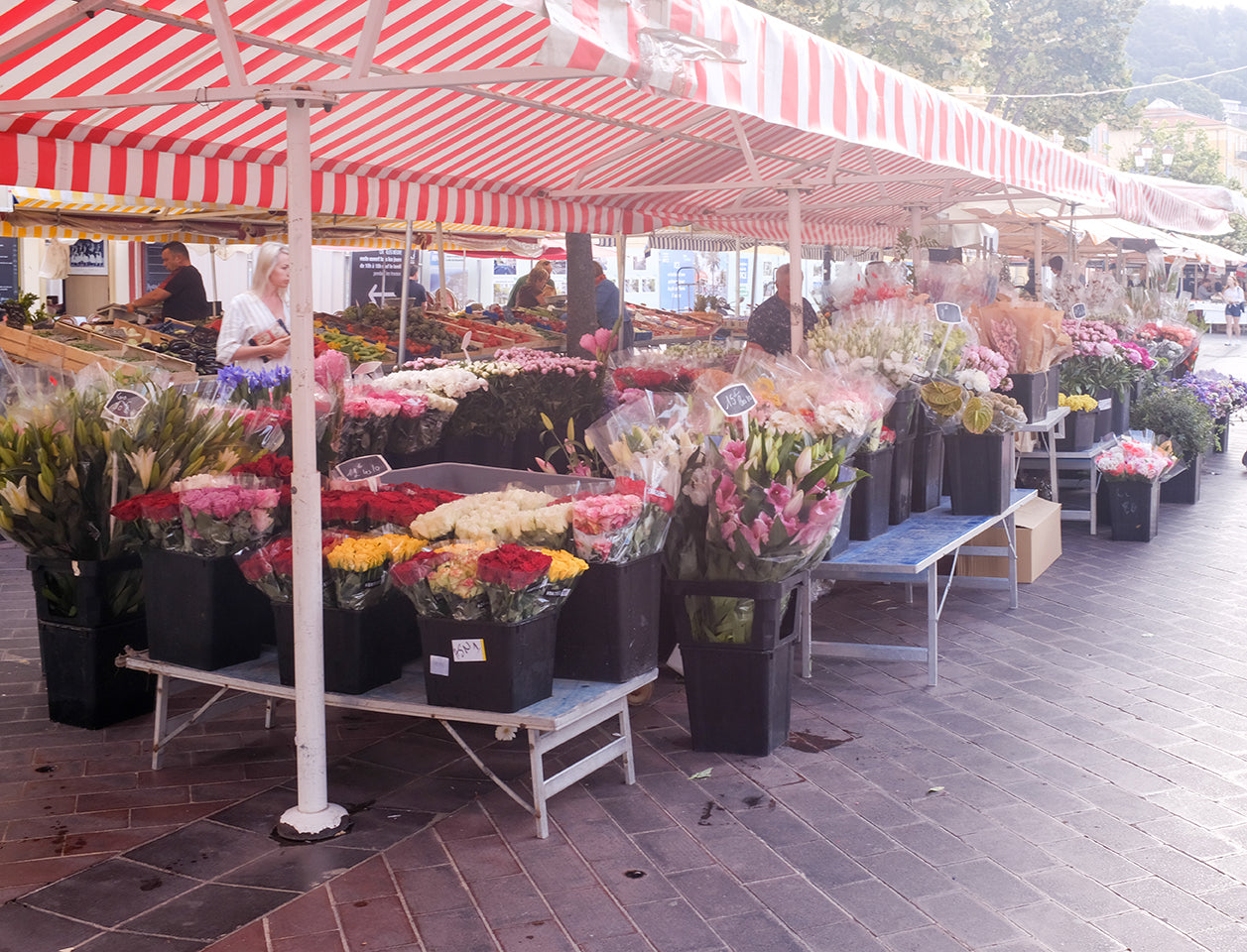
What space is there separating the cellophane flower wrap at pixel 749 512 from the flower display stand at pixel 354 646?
1.04 meters

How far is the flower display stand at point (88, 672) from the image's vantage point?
15.0ft

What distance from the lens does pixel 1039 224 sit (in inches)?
485

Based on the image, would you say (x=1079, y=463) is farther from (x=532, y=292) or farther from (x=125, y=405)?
(x=532, y=292)

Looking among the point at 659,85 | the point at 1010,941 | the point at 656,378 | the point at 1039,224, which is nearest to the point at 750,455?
the point at 659,85

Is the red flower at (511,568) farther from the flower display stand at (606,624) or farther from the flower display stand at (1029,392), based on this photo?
the flower display stand at (1029,392)

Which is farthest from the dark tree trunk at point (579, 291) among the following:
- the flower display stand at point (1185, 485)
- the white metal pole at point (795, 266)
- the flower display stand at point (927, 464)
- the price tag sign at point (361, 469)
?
the price tag sign at point (361, 469)

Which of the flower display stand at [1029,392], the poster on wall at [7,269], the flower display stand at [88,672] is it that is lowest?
the flower display stand at [88,672]

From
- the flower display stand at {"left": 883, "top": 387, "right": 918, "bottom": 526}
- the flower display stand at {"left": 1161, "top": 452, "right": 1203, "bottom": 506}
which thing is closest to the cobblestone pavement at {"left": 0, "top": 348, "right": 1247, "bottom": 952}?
the flower display stand at {"left": 883, "top": 387, "right": 918, "bottom": 526}

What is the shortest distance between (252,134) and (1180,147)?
67.2 meters

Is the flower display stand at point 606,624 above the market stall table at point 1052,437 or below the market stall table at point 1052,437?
below

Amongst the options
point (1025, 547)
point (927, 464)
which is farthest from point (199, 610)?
point (1025, 547)

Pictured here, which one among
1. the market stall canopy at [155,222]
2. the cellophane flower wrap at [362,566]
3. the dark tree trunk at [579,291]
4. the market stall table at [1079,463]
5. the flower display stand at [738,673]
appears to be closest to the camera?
the cellophane flower wrap at [362,566]

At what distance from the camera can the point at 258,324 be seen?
6477mm

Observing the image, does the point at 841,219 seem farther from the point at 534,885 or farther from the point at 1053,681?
the point at 534,885
